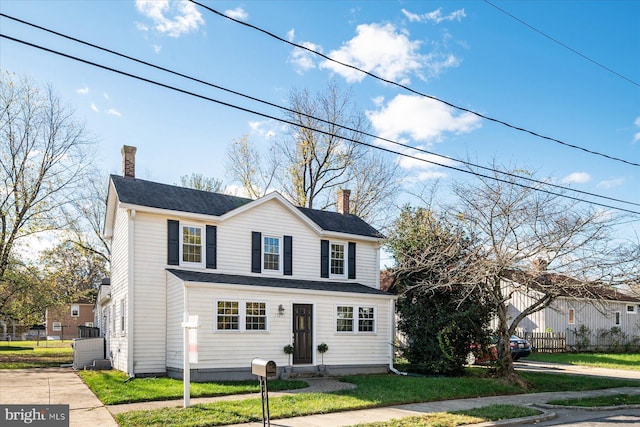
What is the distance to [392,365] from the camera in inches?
778

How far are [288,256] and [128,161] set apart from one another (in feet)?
22.6

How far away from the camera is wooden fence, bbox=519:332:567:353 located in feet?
99.4

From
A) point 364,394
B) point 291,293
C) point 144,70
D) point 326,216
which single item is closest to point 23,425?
point 144,70

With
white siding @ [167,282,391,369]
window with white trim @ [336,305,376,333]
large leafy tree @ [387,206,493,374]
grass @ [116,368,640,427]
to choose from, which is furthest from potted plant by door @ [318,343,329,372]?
large leafy tree @ [387,206,493,374]

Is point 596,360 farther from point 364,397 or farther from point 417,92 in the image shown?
point 417,92

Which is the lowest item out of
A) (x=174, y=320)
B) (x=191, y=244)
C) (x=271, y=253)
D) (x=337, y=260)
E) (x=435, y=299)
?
(x=174, y=320)

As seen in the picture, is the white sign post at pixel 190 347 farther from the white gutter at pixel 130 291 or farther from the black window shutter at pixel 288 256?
the black window shutter at pixel 288 256

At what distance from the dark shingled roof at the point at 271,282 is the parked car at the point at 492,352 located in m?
3.63

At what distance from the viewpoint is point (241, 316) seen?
17.0 meters

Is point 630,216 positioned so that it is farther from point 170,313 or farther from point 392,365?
point 170,313

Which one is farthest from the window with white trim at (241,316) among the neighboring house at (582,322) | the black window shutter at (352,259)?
the neighboring house at (582,322)

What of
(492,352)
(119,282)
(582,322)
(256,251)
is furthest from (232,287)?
(582,322)

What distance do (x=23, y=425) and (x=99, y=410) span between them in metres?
2.71

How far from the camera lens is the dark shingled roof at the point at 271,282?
1691cm
